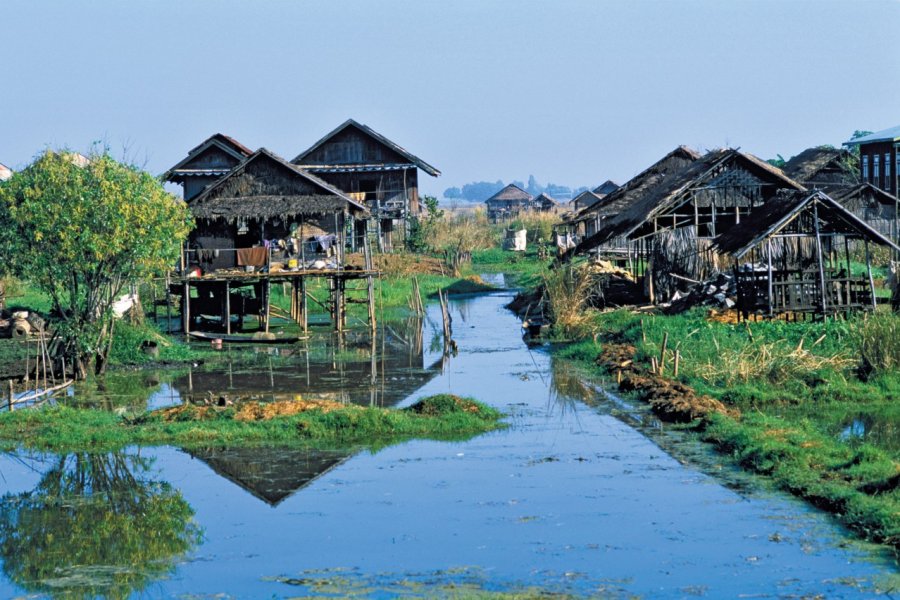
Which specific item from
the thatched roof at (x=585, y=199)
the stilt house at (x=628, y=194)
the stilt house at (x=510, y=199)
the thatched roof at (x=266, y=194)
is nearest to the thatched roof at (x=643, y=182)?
the stilt house at (x=628, y=194)

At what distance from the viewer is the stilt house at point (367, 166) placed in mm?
46562

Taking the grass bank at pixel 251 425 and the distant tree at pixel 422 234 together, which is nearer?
the grass bank at pixel 251 425

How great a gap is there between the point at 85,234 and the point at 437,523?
1177 cm

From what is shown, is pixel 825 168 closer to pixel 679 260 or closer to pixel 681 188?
pixel 681 188

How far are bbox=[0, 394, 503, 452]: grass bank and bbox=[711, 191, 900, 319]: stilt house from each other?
8.55 metres

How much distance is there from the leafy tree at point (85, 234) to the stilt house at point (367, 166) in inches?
953

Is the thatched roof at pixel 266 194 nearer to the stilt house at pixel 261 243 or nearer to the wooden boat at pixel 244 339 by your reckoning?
the stilt house at pixel 261 243

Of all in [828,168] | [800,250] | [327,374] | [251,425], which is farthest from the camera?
[828,168]

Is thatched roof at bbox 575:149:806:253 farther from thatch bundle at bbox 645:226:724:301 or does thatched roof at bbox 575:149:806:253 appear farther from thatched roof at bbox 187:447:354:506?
thatched roof at bbox 187:447:354:506

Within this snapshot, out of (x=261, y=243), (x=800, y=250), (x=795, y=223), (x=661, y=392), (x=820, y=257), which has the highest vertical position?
(x=261, y=243)

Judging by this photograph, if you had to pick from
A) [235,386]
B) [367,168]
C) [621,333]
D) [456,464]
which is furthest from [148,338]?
[367,168]

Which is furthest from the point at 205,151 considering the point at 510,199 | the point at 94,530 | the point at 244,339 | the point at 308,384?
the point at 510,199

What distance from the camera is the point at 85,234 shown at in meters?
21.0

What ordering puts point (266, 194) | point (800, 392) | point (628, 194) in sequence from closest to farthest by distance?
1. point (800, 392)
2. point (266, 194)
3. point (628, 194)
